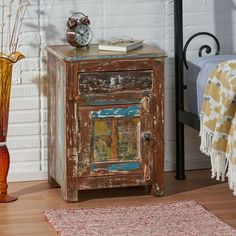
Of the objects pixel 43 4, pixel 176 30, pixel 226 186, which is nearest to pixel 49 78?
pixel 43 4

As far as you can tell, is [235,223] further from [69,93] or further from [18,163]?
[18,163]

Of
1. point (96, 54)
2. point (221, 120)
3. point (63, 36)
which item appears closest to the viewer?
point (221, 120)

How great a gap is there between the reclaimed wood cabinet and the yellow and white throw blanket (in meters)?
0.26

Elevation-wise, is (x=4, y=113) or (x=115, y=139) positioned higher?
(x=4, y=113)

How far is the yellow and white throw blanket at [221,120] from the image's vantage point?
3.99 m

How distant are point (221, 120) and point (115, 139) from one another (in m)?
0.56

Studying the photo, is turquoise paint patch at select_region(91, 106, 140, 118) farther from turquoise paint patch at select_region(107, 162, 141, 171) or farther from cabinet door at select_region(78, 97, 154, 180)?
turquoise paint patch at select_region(107, 162, 141, 171)

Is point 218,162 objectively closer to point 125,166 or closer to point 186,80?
point 125,166

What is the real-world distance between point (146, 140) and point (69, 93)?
1.33 feet

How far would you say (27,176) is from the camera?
4770mm

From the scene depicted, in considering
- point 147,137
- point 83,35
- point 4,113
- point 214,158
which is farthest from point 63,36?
point 214,158

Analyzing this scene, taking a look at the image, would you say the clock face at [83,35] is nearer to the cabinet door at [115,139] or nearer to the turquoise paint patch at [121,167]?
the cabinet door at [115,139]

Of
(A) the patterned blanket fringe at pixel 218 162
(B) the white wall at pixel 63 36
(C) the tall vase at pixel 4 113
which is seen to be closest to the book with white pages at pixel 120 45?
(B) the white wall at pixel 63 36

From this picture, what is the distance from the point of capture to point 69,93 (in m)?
4.28
